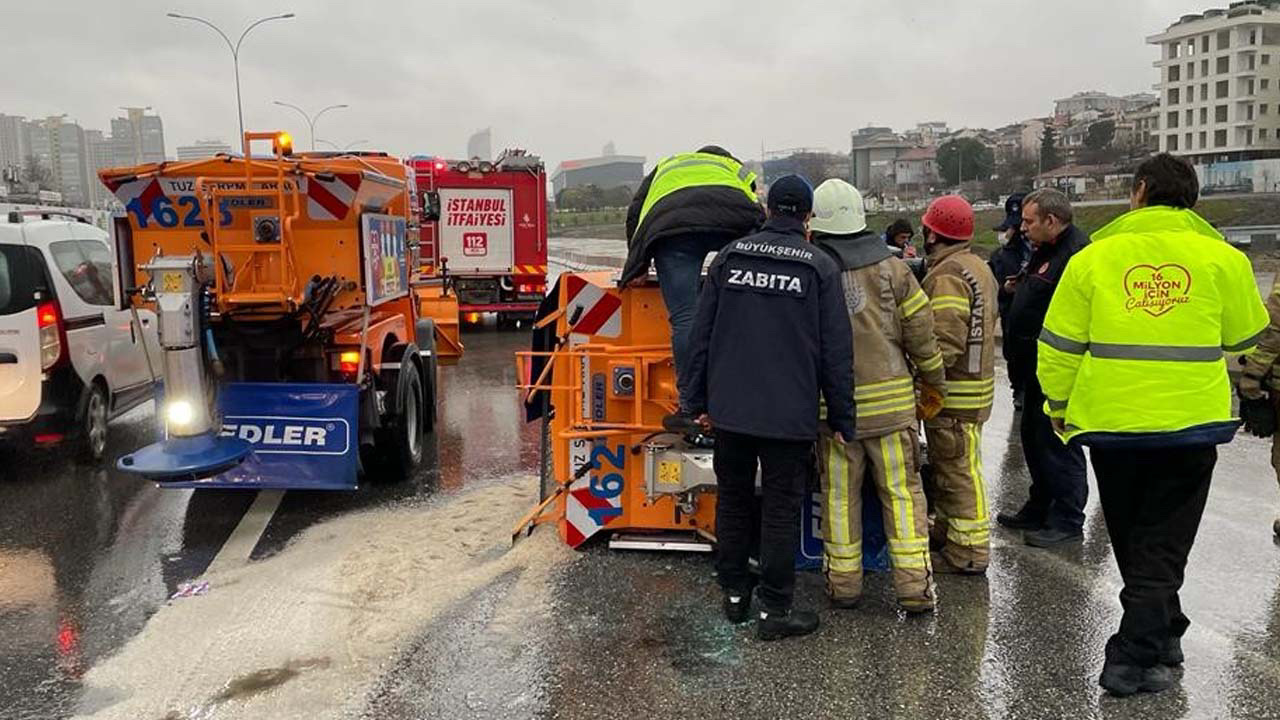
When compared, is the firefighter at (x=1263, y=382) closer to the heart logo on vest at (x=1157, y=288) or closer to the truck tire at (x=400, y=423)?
the heart logo on vest at (x=1157, y=288)

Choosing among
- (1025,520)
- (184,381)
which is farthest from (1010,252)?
(184,381)

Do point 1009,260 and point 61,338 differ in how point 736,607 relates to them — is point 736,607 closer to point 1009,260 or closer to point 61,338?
point 1009,260

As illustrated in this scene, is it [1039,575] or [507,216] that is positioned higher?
[507,216]

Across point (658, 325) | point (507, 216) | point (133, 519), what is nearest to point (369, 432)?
point (133, 519)

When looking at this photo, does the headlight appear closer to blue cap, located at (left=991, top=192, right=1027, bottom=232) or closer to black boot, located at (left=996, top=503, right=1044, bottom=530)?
black boot, located at (left=996, top=503, right=1044, bottom=530)

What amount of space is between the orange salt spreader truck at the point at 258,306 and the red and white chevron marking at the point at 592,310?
162cm

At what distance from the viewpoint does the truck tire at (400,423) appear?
6523 mm

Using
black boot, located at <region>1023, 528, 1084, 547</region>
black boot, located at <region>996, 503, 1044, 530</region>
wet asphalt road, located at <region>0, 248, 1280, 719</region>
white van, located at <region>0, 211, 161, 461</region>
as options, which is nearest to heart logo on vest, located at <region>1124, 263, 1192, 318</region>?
wet asphalt road, located at <region>0, 248, 1280, 719</region>

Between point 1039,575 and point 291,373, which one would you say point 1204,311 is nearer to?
point 1039,575

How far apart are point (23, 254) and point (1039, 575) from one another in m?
6.89

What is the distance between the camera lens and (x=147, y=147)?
50.1 m

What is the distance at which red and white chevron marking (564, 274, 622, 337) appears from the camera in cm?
512

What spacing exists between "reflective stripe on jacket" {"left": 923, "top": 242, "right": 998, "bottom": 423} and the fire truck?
39.4ft

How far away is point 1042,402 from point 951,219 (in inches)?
52.9
